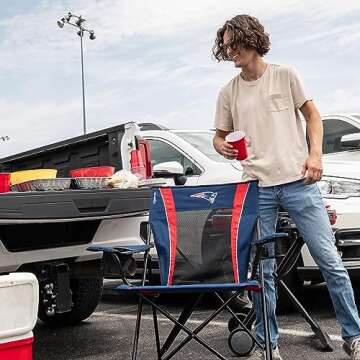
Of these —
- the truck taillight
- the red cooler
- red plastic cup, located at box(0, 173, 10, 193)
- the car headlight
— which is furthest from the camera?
the car headlight

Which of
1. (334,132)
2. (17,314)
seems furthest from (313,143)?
(334,132)

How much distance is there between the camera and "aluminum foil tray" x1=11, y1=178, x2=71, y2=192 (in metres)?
3.54

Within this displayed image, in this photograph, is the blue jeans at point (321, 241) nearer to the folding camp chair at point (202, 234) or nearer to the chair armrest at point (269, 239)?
the folding camp chair at point (202, 234)

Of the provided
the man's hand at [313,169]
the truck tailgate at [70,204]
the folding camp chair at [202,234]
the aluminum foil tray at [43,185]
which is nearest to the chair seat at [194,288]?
the folding camp chair at [202,234]

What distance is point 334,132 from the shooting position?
646cm

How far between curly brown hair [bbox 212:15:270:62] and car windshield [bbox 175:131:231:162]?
87.5 inches

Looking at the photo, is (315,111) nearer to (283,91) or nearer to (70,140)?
(283,91)

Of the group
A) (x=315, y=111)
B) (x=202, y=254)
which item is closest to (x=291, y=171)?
(x=315, y=111)

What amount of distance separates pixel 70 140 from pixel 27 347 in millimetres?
2395

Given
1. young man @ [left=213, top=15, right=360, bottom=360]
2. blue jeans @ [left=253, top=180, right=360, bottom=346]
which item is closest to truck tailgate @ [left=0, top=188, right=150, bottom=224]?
young man @ [left=213, top=15, right=360, bottom=360]

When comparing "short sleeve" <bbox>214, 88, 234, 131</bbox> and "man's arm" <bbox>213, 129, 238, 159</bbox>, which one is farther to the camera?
"short sleeve" <bbox>214, 88, 234, 131</bbox>

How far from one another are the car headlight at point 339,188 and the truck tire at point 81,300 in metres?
1.81

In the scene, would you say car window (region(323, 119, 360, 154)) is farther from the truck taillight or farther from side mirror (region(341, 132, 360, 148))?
the truck taillight

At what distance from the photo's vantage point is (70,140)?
15.1ft
